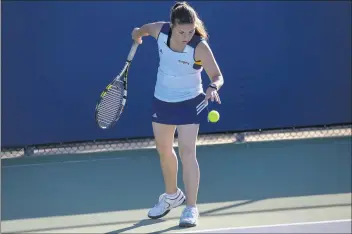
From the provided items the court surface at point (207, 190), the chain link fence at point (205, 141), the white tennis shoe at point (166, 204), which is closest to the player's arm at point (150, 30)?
the white tennis shoe at point (166, 204)

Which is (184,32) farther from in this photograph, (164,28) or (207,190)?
(207,190)

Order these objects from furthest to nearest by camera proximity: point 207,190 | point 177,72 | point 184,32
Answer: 1. point 207,190
2. point 177,72
3. point 184,32

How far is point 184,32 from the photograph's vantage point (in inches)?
137

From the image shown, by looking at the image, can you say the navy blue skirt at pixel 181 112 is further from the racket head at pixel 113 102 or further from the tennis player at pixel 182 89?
the racket head at pixel 113 102

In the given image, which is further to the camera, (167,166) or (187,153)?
(167,166)

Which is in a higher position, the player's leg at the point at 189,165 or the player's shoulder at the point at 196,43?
the player's shoulder at the point at 196,43

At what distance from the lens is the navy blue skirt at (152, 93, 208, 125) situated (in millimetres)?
3820

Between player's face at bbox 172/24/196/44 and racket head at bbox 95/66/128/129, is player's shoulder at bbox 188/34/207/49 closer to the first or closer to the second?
player's face at bbox 172/24/196/44

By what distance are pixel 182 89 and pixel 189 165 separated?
0.46 meters

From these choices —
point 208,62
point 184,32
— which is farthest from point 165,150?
point 184,32

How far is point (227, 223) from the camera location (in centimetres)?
430

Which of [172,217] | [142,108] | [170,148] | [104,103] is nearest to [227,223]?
[172,217]

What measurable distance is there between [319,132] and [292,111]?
1.48 ft

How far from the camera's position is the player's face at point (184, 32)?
3459 millimetres
